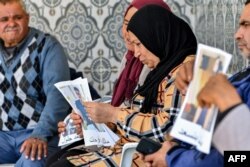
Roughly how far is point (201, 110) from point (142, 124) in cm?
82

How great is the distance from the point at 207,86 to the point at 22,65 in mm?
1897

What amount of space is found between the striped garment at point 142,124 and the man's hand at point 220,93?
2.19 feet

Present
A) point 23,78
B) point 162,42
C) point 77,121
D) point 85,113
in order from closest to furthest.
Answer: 1. point 162,42
2. point 85,113
3. point 77,121
4. point 23,78

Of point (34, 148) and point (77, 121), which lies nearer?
point (77, 121)

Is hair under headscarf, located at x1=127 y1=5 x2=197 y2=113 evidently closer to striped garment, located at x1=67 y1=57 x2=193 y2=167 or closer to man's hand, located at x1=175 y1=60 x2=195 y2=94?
striped garment, located at x1=67 y1=57 x2=193 y2=167

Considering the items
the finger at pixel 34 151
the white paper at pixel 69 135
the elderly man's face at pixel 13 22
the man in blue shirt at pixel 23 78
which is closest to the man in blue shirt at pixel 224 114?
the white paper at pixel 69 135

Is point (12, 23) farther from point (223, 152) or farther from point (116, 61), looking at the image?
point (223, 152)

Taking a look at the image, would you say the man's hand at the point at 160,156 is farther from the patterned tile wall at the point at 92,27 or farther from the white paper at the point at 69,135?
the patterned tile wall at the point at 92,27

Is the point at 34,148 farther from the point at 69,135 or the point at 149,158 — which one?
the point at 149,158

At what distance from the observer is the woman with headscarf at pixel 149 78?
2.26 meters

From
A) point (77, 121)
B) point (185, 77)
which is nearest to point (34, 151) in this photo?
point (77, 121)

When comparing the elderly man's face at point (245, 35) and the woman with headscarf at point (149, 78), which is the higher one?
the elderly man's face at point (245, 35)

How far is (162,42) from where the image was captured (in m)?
2.40

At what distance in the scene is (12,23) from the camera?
3.12 meters
